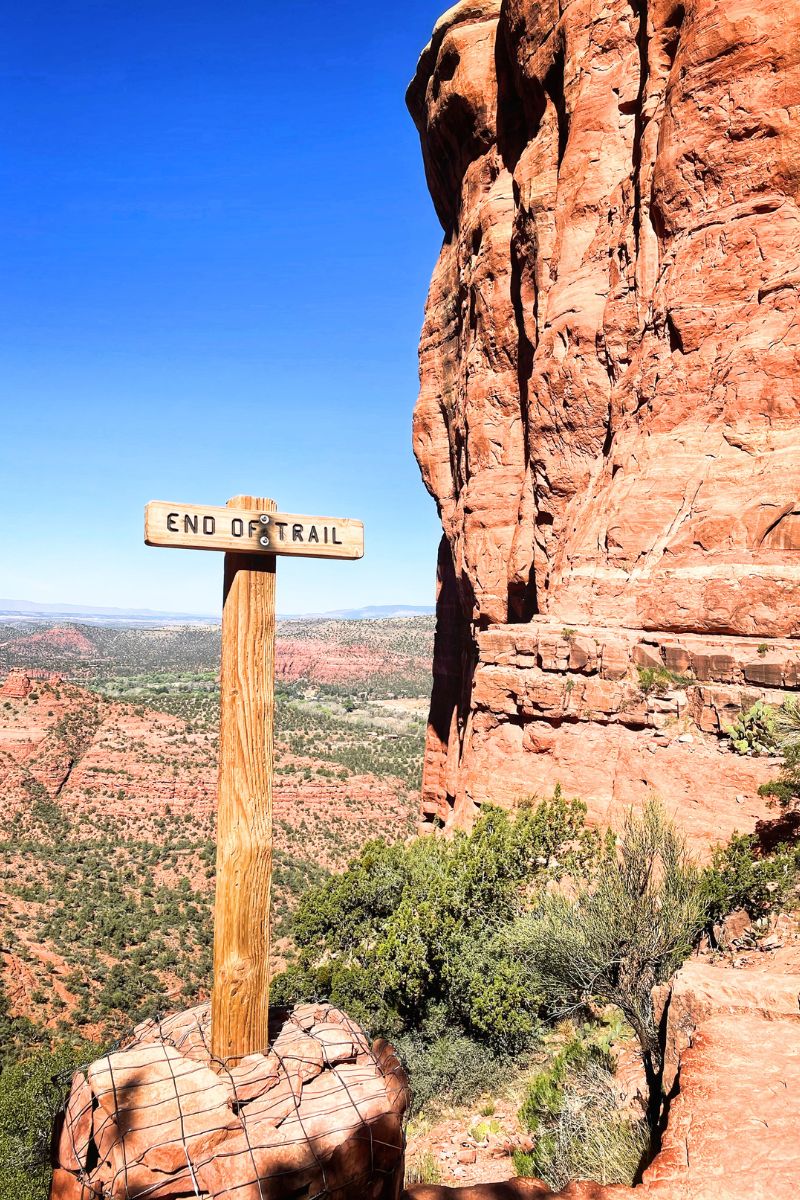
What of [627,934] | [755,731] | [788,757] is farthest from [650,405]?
[627,934]

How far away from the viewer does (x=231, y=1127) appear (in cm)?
341

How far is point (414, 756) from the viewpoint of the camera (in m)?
61.1

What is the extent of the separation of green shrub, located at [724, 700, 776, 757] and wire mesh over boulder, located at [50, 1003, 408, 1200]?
9.72 metres

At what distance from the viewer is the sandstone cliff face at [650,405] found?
519 inches

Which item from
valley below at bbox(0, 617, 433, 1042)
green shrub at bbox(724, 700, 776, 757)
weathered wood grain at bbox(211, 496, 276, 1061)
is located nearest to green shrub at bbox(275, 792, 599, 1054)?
green shrub at bbox(724, 700, 776, 757)

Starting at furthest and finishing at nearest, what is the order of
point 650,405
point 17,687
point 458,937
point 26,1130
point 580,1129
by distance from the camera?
point 17,687 → point 650,405 → point 26,1130 → point 458,937 → point 580,1129

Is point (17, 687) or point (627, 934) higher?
point (627, 934)

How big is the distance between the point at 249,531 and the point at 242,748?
1.25 m

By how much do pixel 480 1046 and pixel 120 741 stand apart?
47518mm

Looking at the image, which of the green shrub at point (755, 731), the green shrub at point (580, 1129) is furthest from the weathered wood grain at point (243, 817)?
the green shrub at point (755, 731)

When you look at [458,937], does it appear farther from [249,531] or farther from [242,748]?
[249,531]

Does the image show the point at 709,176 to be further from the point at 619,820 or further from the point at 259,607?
the point at 259,607

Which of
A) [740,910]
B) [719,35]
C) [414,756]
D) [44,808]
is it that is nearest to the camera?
[740,910]

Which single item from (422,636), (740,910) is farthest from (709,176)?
(422,636)
